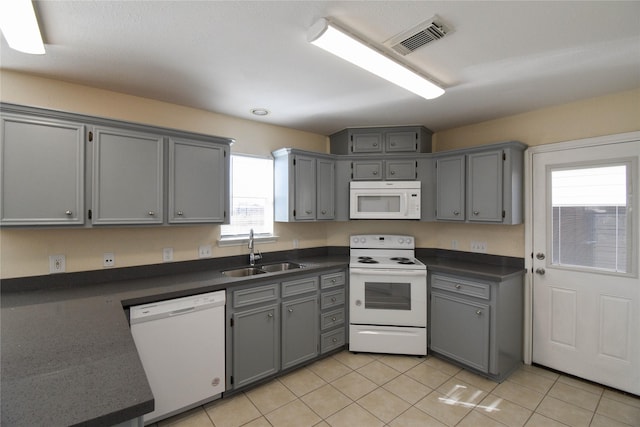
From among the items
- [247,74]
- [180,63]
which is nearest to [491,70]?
[247,74]

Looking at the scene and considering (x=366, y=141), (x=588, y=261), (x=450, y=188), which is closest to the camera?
(x=588, y=261)

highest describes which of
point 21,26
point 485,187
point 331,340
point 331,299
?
point 21,26

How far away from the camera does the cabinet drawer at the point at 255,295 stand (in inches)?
93.2

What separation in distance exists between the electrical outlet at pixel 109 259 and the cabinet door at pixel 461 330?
298 centimetres

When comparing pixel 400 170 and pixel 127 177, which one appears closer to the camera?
pixel 127 177

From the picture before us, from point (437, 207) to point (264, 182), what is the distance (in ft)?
6.63

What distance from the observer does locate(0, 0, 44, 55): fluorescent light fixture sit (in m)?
1.33

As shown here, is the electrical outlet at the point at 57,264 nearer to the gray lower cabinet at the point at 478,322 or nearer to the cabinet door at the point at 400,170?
the cabinet door at the point at 400,170

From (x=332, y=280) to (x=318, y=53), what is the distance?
83.0 inches

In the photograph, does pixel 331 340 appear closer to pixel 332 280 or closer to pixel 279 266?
pixel 332 280

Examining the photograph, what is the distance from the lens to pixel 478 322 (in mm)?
2646

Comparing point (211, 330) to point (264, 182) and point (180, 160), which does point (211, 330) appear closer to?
point (180, 160)

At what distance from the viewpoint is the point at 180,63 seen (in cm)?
196

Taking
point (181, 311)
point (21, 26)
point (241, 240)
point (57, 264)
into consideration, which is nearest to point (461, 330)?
point (241, 240)
